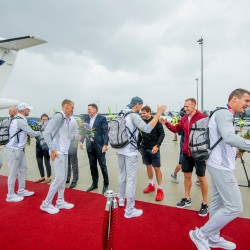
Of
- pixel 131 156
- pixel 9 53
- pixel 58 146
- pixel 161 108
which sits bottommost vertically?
pixel 131 156

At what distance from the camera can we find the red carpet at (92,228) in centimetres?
286

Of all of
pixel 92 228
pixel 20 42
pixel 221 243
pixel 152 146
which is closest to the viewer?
pixel 221 243

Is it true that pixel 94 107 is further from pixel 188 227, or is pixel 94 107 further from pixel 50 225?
pixel 188 227

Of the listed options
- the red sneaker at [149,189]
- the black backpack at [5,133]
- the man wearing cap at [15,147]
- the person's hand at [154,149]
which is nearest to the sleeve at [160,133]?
the person's hand at [154,149]

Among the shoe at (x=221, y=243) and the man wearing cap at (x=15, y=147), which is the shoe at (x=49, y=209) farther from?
the shoe at (x=221, y=243)

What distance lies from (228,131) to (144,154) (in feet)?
8.55

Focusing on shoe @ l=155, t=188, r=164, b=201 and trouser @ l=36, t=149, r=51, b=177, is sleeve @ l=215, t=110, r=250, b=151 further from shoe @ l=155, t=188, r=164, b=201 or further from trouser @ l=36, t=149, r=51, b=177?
trouser @ l=36, t=149, r=51, b=177

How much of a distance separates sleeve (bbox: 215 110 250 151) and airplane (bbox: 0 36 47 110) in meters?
5.72

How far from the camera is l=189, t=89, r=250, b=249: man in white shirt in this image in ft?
8.02

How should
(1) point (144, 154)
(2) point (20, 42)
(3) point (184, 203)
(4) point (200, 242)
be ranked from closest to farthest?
1. (4) point (200, 242)
2. (3) point (184, 203)
3. (1) point (144, 154)
4. (2) point (20, 42)

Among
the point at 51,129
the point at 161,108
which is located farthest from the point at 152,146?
the point at 51,129

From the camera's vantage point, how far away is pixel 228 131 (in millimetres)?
2326

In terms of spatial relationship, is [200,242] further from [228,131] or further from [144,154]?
[144,154]

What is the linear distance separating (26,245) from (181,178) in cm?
426
